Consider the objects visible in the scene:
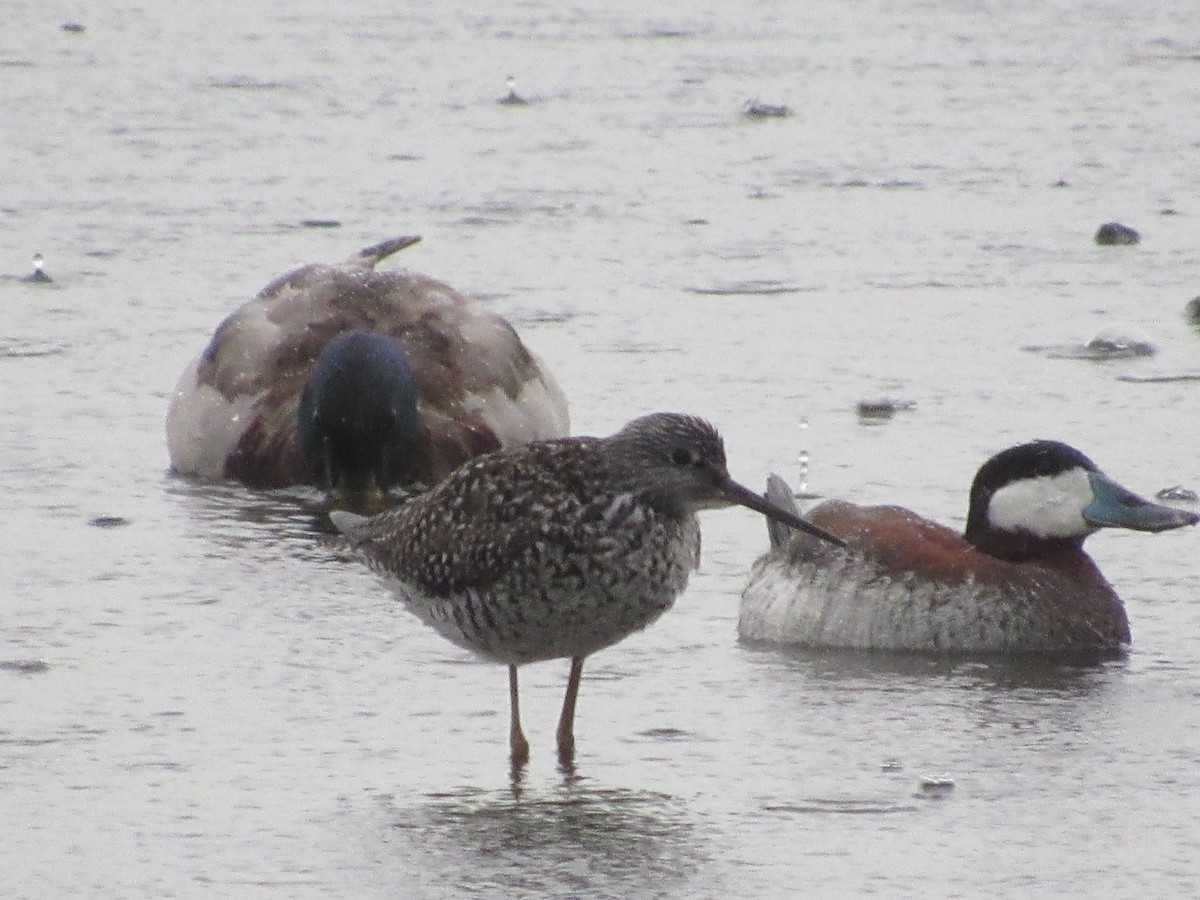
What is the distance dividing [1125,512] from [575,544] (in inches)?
76.4

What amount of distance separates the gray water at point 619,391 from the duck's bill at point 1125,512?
1.01 feet

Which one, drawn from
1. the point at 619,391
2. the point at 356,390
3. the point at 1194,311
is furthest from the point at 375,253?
the point at 1194,311

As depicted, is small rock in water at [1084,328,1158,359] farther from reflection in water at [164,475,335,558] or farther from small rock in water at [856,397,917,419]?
reflection in water at [164,475,335,558]

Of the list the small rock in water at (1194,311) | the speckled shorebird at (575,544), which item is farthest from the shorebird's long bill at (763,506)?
the small rock in water at (1194,311)

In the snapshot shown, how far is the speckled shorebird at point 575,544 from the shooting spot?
21.2 feet

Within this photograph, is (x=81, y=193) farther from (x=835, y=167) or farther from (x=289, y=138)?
(x=835, y=167)

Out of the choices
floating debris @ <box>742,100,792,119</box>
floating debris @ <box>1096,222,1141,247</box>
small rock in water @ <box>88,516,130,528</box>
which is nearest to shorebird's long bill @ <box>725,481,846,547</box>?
small rock in water @ <box>88,516,130,528</box>

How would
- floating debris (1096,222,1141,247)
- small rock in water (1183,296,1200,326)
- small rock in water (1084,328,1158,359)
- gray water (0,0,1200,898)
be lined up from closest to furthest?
1. gray water (0,0,1200,898)
2. small rock in water (1084,328,1158,359)
3. small rock in water (1183,296,1200,326)
4. floating debris (1096,222,1141,247)

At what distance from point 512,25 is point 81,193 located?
20.3 feet

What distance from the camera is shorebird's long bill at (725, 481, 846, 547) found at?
6578mm

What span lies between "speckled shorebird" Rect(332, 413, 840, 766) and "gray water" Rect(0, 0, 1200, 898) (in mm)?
312

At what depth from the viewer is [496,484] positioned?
22.2 ft

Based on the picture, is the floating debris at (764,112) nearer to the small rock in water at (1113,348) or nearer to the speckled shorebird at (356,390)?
the small rock in water at (1113,348)

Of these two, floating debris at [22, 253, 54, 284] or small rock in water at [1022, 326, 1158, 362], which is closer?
small rock in water at [1022, 326, 1158, 362]
